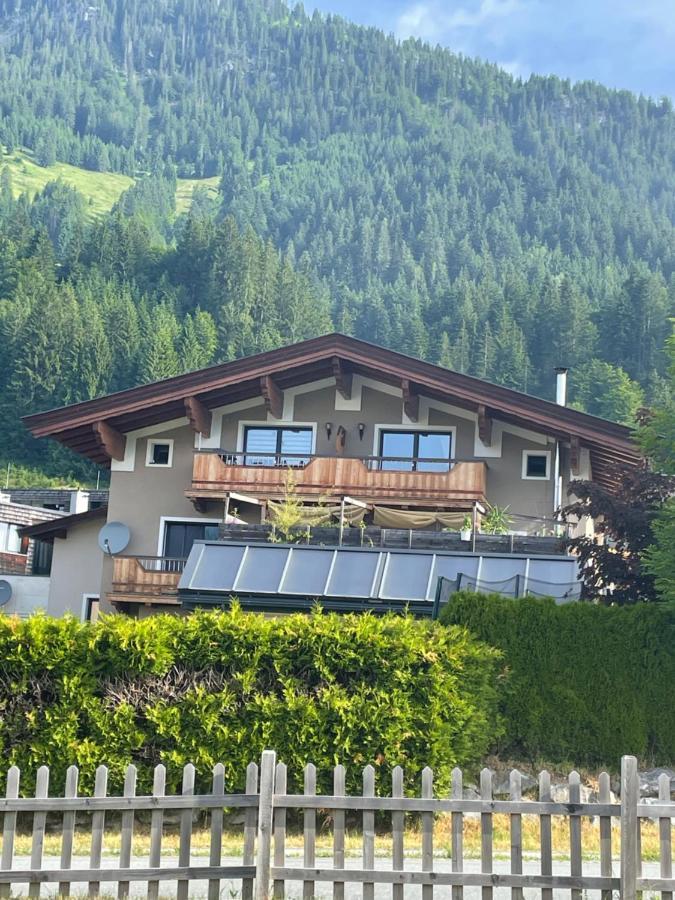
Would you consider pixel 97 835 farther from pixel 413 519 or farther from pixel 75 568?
pixel 75 568

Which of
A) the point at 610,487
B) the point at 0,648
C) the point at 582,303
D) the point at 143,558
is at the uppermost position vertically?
the point at 582,303

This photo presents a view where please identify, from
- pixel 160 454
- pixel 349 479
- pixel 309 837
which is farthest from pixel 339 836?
pixel 160 454

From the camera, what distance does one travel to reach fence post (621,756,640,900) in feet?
38.2

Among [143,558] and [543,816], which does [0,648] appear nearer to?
[543,816]

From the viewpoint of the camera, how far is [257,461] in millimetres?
38469

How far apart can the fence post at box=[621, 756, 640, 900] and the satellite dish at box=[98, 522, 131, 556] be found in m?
27.8

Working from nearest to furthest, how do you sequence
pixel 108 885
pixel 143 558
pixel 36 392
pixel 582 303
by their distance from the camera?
pixel 108 885
pixel 143 558
pixel 36 392
pixel 582 303

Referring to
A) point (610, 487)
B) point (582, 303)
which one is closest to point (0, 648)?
point (610, 487)

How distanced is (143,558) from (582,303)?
12633 centimetres

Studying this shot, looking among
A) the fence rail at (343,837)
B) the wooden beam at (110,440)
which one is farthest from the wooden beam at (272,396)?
the fence rail at (343,837)

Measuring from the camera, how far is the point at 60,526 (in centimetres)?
3997

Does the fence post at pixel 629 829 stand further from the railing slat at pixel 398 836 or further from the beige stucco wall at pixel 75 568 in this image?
the beige stucco wall at pixel 75 568

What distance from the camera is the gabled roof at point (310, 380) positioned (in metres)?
35.6

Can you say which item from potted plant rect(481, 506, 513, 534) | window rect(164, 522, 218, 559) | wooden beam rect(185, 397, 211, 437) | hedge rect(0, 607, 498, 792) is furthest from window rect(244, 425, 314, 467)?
hedge rect(0, 607, 498, 792)
